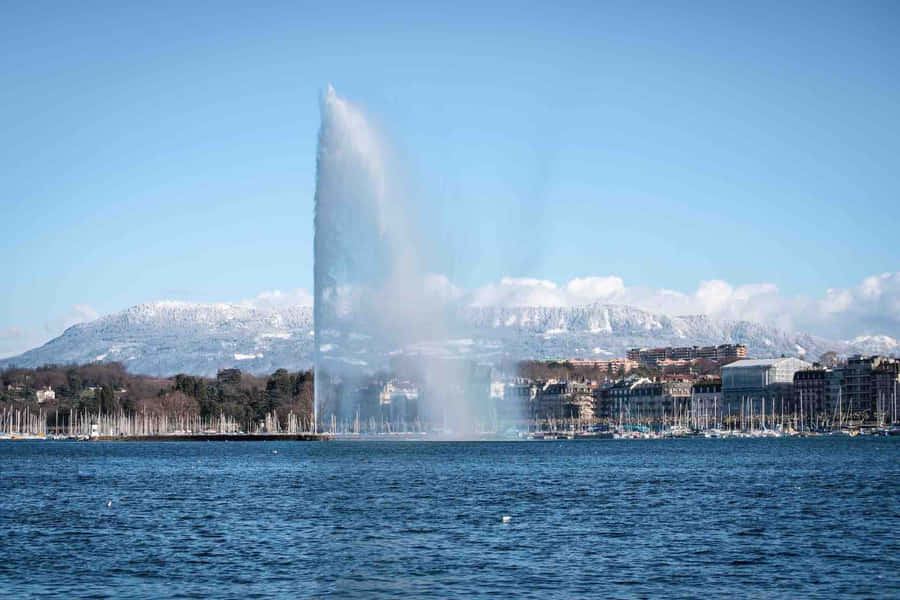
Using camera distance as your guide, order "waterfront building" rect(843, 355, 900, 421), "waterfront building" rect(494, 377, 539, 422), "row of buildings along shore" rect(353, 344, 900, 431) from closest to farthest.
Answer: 1. "waterfront building" rect(494, 377, 539, 422)
2. "row of buildings along shore" rect(353, 344, 900, 431)
3. "waterfront building" rect(843, 355, 900, 421)

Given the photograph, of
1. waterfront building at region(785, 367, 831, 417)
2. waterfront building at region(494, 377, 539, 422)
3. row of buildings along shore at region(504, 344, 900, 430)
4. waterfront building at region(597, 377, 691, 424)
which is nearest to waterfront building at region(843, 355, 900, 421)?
row of buildings along shore at region(504, 344, 900, 430)

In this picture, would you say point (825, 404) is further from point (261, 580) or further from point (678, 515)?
point (261, 580)

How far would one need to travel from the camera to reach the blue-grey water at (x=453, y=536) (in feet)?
79.9

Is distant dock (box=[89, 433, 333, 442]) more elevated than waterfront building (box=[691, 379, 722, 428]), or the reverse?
waterfront building (box=[691, 379, 722, 428])

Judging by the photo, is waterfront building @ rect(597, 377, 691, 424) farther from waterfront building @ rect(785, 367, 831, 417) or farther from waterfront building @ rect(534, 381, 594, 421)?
waterfront building @ rect(785, 367, 831, 417)

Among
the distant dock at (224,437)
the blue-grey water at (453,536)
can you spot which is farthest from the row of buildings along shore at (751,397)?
the blue-grey water at (453,536)

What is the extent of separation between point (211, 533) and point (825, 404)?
152874mm

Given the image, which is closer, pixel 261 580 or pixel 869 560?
pixel 261 580

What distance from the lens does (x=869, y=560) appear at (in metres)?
27.1

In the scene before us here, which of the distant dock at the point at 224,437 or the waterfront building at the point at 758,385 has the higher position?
the waterfront building at the point at 758,385

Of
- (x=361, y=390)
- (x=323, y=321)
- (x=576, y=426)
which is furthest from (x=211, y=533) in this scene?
(x=576, y=426)

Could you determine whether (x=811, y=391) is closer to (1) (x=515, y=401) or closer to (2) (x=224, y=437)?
(1) (x=515, y=401)

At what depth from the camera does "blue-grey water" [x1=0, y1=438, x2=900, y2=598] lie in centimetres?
2436

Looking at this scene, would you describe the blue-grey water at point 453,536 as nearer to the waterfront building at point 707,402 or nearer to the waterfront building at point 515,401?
the waterfront building at point 515,401
